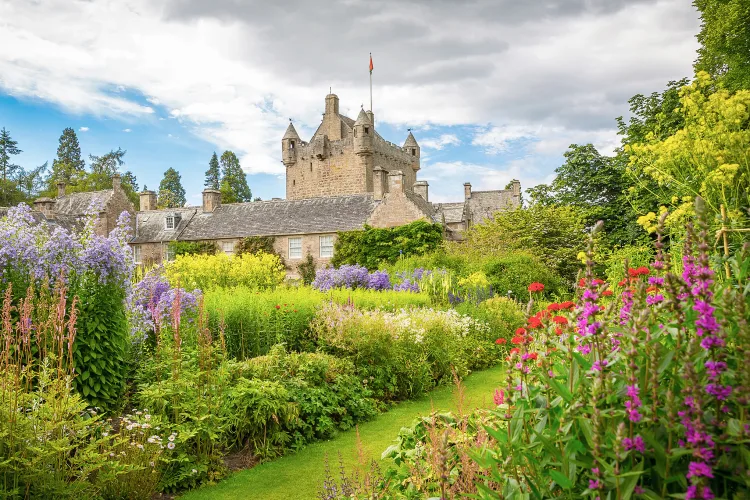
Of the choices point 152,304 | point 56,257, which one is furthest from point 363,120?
point 56,257

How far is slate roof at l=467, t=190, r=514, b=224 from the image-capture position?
41.2m

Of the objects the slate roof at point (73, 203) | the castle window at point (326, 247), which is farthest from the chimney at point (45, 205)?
the castle window at point (326, 247)

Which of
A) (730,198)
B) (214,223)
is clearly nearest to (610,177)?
(730,198)

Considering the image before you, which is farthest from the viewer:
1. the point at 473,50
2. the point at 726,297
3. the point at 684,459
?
the point at 473,50

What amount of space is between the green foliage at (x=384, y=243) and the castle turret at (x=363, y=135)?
35.9 ft

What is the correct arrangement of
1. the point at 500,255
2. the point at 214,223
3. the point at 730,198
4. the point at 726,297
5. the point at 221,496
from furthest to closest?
1. the point at 214,223
2. the point at 500,255
3. the point at 730,198
4. the point at 221,496
5. the point at 726,297

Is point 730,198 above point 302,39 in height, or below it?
below

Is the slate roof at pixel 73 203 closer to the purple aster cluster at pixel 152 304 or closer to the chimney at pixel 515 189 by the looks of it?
the chimney at pixel 515 189

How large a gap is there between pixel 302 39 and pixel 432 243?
15024mm

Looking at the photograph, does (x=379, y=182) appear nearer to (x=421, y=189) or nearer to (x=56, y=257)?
(x=421, y=189)

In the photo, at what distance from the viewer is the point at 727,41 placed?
17.8m

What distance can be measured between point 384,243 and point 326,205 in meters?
6.09

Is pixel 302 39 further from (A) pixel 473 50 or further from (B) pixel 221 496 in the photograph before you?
(B) pixel 221 496

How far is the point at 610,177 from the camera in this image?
2320cm
